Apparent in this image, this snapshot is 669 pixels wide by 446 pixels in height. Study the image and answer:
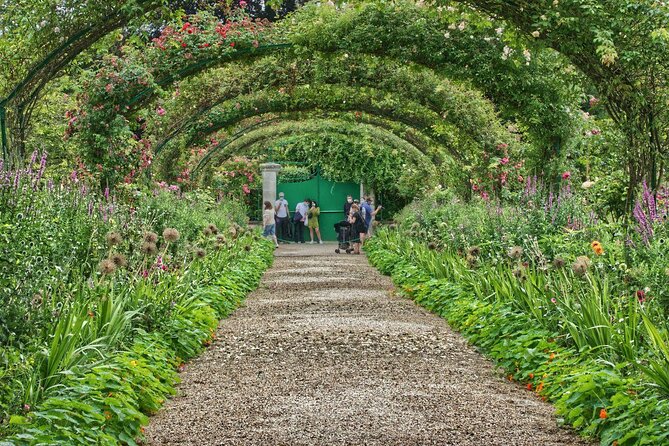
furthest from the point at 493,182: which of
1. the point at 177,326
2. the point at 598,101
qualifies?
the point at 177,326

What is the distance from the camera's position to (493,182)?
51.1ft

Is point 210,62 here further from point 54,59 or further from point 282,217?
point 282,217

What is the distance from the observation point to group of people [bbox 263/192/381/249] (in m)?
20.5

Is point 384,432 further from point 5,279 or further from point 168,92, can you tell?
point 168,92

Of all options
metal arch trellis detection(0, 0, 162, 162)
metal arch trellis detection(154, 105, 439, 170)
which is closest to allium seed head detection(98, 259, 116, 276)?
metal arch trellis detection(0, 0, 162, 162)

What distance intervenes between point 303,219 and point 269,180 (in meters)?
1.42

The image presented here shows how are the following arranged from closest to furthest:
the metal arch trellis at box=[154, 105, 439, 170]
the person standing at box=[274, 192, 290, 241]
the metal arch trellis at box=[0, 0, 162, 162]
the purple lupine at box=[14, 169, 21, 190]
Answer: the purple lupine at box=[14, 169, 21, 190] → the metal arch trellis at box=[0, 0, 162, 162] → the metal arch trellis at box=[154, 105, 439, 170] → the person standing at box=[274, 192, 290, 241]

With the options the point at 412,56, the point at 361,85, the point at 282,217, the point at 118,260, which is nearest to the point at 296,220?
the point at 282,217

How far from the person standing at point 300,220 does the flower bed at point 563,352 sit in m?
15.6

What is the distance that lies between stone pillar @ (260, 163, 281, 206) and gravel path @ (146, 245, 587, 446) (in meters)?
16.6

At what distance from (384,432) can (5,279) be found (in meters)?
1.78

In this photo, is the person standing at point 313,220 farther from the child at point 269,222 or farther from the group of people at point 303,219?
the child at point 269,222

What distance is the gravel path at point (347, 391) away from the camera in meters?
4.23

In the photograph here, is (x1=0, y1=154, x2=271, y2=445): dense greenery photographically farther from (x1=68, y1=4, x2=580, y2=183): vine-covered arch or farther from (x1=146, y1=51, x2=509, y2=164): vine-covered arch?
(x1=146, y1=51, x2=509, y2=164): vine-covered arch
